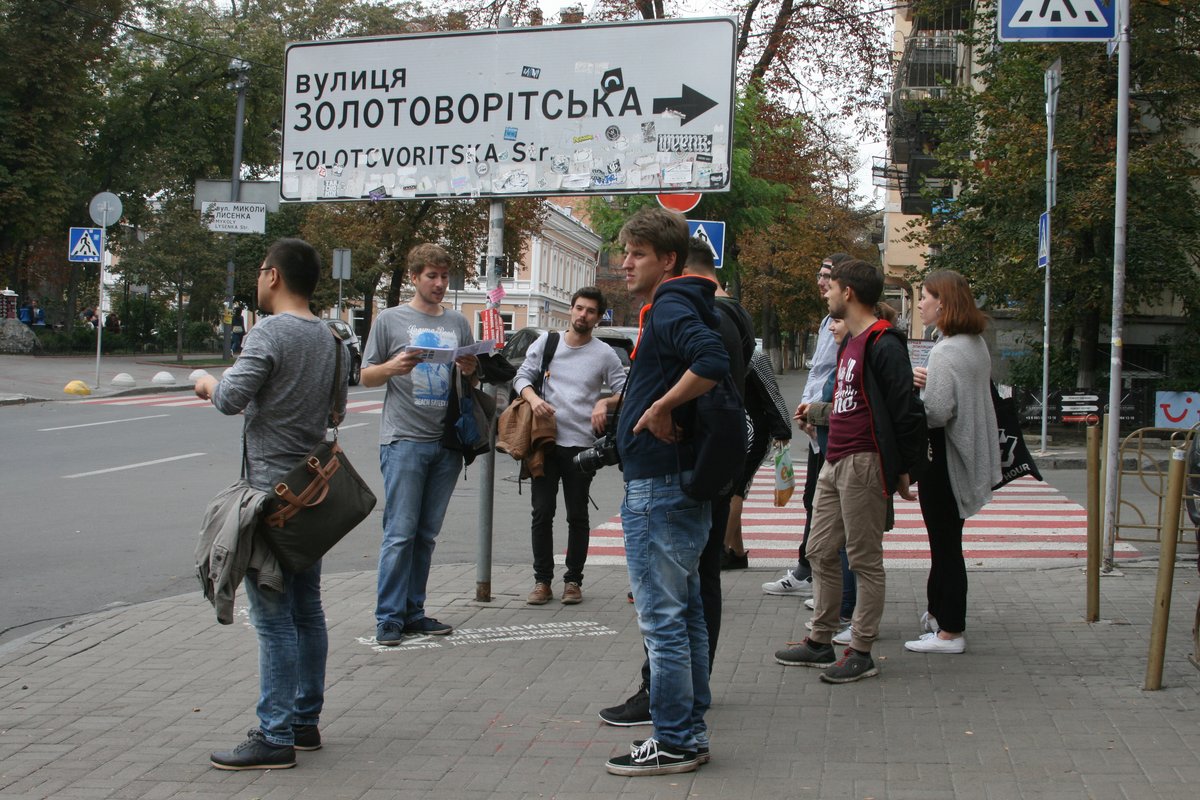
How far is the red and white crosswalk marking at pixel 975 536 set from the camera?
9102mm

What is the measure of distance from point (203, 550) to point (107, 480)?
30.8ft

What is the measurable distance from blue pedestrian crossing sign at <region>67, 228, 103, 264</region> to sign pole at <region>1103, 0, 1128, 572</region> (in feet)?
70.6

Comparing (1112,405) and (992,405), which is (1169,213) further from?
(992,405)

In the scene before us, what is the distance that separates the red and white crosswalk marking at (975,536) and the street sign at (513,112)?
297 cm

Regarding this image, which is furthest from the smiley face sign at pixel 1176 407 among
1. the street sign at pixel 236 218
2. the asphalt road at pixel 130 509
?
the street sign at pixel 236 218

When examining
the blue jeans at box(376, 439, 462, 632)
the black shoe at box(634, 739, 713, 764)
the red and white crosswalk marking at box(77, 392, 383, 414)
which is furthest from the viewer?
the red and white crosswalk marking at box(77, 392, 383, 414)

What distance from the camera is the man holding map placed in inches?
247

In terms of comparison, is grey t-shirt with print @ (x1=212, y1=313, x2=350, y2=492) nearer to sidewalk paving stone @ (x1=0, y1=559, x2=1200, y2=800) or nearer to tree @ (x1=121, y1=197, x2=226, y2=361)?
sidewalk paving stone @ (x1=0, y1=559, x2=1200, y2=800)

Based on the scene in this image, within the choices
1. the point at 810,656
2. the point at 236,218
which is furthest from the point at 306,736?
the point at 236,218

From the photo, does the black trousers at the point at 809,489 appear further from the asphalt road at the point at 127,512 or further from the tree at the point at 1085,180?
the tree at the point at 1085,180

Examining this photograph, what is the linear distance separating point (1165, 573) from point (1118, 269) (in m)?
3.43

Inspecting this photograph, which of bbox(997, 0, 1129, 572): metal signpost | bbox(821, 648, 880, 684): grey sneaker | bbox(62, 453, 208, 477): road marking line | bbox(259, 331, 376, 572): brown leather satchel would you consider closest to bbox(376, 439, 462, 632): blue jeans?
bbox(259, 331, 376, 572): brown leather satchel

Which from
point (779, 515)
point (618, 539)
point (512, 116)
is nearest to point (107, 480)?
point (618, 539)

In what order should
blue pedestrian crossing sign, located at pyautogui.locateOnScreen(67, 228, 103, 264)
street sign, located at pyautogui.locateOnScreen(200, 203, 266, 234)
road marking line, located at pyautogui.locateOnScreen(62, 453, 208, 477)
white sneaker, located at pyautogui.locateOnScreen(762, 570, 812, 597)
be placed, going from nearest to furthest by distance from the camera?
white sneaker, located at pyautogui.locateOnScreen(762, 570, 812, 597)
road marking line, located at pyautogui.locateOnScreen(62, 453, 208, 477)
blue pedestrian crossing sign, located at pyautogui.locateOnScreen(67, 228, 103, 264)
street sign, located at pyautogui.locateOnScreen(200, 203, 266, 234)
